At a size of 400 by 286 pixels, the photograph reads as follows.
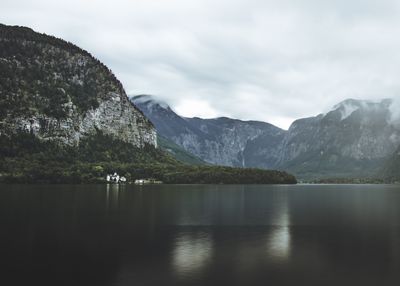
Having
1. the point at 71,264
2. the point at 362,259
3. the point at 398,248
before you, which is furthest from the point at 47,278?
the point at 398,248

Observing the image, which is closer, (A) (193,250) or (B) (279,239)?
(A) (193,250)

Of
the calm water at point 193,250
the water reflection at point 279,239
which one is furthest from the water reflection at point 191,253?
the water reflection at point 279,239

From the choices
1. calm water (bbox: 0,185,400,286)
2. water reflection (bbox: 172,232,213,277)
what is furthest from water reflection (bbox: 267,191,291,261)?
water reflection (bbox: 172,232,213,277)

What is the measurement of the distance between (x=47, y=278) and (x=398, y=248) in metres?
41.5

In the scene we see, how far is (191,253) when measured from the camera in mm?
50906

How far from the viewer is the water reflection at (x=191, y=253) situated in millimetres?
42934

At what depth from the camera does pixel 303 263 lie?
46.1m

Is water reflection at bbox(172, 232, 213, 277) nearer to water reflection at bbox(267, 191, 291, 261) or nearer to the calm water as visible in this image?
the calm water

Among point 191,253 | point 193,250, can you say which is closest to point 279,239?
point 193,250

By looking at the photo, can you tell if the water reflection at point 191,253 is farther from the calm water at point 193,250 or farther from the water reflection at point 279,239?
the water reflection at point 279,239

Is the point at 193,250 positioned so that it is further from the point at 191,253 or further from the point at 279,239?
the point at 279,239

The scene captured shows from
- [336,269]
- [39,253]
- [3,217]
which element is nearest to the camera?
[336,269]

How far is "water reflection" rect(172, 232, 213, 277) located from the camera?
42.9 m

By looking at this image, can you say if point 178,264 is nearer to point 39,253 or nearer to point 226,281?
point 226,281
